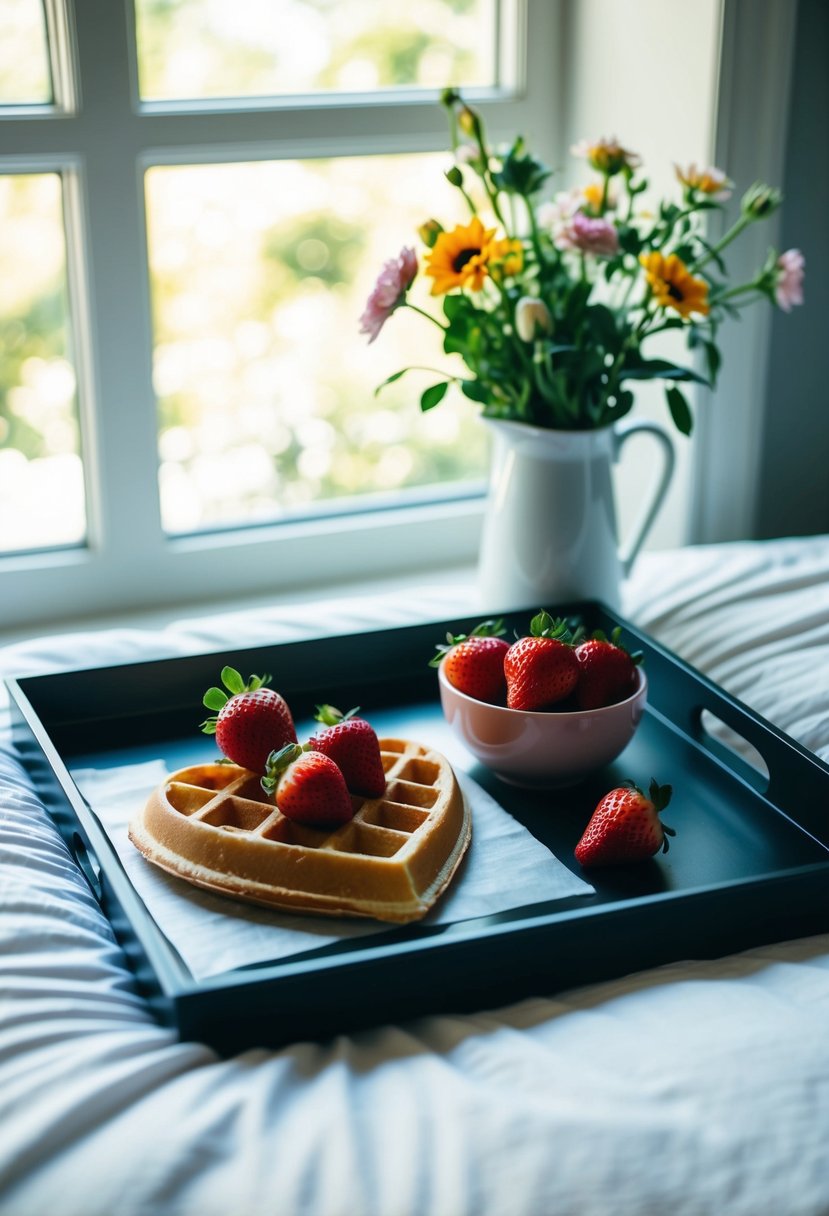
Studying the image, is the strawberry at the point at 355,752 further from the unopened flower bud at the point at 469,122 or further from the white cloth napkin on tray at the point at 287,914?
the unopened flower bud at the point at 469,122

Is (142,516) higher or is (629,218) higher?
(629,218)

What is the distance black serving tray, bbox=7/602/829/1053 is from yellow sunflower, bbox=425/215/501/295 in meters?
0.32

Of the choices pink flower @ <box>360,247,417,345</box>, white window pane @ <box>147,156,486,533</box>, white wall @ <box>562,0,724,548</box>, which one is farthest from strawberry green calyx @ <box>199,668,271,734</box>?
white wall @ <box>562,0,724,548</box>

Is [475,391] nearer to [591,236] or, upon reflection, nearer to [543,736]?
[591,236]

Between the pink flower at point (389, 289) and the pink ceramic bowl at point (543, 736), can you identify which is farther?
the pink flower at point (389, 289)

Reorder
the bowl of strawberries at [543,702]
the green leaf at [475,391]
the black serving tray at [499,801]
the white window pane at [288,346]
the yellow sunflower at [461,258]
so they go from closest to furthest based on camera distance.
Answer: the black serving tray at [499,801] < the bowl of strawberries at [543,702] < the yellow sunflower at [461,258] < the green leaf at [475,391] < the white window pane at [288,346]

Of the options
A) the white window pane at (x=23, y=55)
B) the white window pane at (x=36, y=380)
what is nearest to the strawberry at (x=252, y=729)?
the white window pane at (x=36, y=380)

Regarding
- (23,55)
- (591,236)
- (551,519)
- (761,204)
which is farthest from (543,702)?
(23,55)

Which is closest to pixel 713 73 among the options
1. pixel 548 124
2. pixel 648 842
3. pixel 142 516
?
pixel 548 124

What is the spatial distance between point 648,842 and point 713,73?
94cm

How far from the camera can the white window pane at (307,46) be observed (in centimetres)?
149

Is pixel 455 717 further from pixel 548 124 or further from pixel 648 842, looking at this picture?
pixel 548 124

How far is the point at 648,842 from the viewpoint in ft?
3.09

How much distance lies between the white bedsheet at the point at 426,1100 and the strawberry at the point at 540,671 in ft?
0.79
